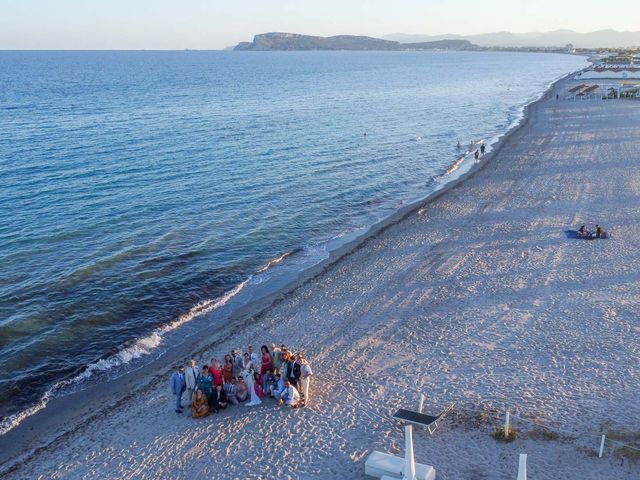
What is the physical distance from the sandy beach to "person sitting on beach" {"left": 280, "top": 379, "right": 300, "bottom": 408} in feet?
1.18

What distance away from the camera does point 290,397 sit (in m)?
15.1

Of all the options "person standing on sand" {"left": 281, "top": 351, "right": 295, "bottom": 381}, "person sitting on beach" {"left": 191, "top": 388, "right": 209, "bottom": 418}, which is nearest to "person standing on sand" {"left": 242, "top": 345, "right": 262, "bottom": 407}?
"person standing on sand" {"left": 281, "top": 351, "right": 295, "bottom": 381}

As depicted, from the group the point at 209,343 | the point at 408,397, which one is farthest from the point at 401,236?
the point at 408,397

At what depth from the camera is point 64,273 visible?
82.3 ft

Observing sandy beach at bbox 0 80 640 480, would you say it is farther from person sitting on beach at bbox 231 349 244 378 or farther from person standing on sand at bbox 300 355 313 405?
person sitting on beach at bbox 231 349 244 378

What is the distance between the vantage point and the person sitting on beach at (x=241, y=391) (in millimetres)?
15438

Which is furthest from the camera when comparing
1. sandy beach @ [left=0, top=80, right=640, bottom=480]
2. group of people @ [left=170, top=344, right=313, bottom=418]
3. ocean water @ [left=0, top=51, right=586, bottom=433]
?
ocean water @ [left=0, top=51, right=586, bottom=433]

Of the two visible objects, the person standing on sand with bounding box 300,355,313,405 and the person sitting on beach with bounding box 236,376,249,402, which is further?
the person sitting on beach with bounding box 236,376,249,402

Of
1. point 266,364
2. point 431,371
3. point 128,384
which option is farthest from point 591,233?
point 128,384

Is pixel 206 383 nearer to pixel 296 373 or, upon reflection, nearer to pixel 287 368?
pixel 287 368

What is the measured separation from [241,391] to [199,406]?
3.68 ft

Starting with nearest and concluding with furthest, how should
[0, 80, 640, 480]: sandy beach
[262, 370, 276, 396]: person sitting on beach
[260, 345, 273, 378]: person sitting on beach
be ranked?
[0, 80, 640, 480]: sandy beach < [262, 370, 276, 396]: person sitting on beach < [260, 345, 273, 378]: person sitting on beach

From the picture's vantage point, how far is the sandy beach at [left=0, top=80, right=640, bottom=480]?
13172mm

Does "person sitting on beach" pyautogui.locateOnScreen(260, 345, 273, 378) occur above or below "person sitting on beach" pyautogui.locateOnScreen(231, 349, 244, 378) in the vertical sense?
above
